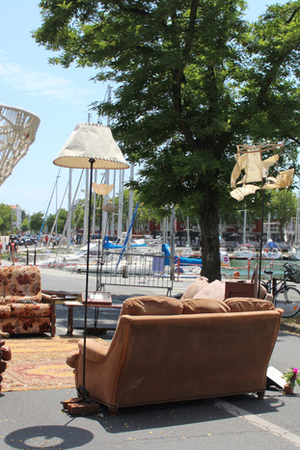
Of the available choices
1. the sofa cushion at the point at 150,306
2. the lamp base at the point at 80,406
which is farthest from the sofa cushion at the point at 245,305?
the lamp base at the point at 80,406

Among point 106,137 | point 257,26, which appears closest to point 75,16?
point 257,26

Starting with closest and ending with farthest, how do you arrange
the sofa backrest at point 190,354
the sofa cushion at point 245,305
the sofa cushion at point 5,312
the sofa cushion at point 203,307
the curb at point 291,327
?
the sofa backrest at point 190,354 → the sofa cushion at point 203,307 → the sofa cushion at point 245,305 → the sofa cushion at point 5,312 → the curb at point 291,327

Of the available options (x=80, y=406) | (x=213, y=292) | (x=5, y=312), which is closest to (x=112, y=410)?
(x=80, y=406)

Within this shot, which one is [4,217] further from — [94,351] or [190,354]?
[190,354]

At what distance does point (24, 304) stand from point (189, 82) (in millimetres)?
8906

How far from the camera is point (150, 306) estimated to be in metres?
5.48

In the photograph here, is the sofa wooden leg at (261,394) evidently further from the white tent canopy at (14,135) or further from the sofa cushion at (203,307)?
the white tent canopy at (14,135)

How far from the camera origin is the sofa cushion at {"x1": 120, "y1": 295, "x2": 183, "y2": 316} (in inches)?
212

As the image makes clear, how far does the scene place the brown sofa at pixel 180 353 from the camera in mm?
5363

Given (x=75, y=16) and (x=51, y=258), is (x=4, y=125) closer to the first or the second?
(x=75, y=16)

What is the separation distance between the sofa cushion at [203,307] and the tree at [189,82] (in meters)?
7.69

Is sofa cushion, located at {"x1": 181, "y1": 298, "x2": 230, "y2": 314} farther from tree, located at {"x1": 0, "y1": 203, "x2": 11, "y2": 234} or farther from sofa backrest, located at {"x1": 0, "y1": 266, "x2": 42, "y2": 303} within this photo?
tree, located at {"x1": 0, "y1": 203, "x2": 11, "y2": 234}

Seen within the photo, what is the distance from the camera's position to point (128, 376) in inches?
212

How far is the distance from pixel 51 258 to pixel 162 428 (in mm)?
34462
